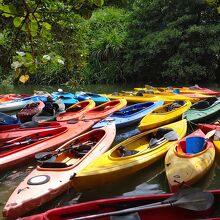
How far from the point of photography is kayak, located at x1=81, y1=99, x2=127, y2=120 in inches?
354

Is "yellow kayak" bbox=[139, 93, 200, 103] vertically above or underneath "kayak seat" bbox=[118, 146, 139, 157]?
underneath

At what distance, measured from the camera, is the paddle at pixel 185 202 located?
376cm

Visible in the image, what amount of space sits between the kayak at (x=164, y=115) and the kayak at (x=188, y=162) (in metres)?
1.93

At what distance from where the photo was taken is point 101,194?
5230mm

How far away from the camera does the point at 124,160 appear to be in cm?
527

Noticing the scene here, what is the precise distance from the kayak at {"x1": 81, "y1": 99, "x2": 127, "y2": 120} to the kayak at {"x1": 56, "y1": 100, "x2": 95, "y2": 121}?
0.21 m

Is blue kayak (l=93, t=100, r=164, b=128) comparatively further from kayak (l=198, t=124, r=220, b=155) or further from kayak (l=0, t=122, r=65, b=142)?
kayak (l=198, t=124, r=220, b=155)

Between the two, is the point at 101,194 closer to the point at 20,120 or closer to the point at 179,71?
the point at 20,120

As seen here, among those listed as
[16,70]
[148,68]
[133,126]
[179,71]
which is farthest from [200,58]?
[16,70]

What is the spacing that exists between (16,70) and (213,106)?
7.56 meters

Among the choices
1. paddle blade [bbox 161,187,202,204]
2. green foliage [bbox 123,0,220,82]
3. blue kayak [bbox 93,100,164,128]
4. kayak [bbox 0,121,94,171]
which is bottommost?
blue kayak [bbox 93,100,164,128]

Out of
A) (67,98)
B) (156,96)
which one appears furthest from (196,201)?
(67,98)

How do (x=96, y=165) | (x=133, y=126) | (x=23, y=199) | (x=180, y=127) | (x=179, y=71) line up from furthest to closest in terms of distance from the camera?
(x=179, y=71)
(x=133, y=126)
(x=180, y=127)
(x=96, y=165)
(x=23, y=199)

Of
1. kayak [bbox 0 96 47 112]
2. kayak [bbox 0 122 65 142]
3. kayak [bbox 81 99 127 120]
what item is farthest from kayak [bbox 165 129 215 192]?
kayak [bbox 0 96 47 112]
